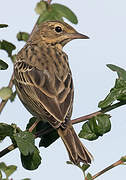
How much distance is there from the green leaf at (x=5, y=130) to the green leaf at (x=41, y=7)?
1.05m

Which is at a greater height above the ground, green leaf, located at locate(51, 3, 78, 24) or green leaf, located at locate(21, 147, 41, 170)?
green leaf, located at locate(51, 3, 78, 24)

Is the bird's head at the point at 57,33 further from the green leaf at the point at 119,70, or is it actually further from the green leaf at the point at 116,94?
the green leaf at the point at 116,94

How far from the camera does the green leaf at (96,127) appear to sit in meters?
3.76

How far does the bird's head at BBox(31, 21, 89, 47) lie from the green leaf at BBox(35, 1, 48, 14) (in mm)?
2339

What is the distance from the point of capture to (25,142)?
3596mm

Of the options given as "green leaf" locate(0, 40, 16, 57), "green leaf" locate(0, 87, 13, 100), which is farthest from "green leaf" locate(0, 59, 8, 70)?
"green leaf" locate(0, 87, 13, 100)

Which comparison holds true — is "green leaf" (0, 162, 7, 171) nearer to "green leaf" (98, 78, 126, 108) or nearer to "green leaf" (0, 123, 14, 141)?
"green leaf" (0, 123, 14, 141)

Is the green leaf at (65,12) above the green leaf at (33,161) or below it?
above

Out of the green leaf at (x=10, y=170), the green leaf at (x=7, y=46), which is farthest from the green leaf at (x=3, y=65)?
the green leaf at (x=10, y=170)

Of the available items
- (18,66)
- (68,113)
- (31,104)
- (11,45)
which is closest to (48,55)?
(18,66)

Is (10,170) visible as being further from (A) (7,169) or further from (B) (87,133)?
(B) (87,133)

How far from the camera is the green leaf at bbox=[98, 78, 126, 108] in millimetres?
3809

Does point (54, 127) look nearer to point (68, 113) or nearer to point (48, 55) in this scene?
point (68, 113)

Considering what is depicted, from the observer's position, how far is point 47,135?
14.7 ft
